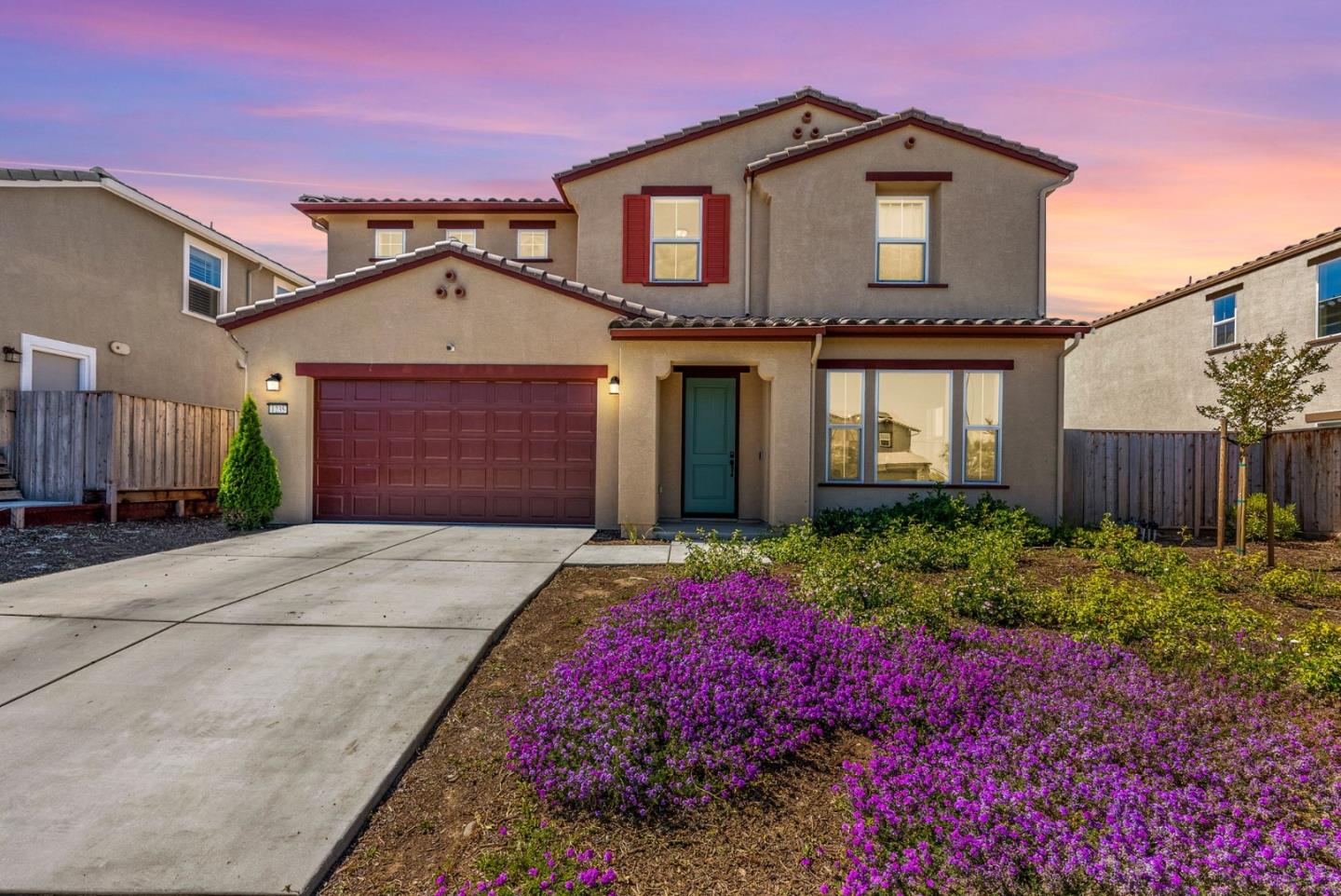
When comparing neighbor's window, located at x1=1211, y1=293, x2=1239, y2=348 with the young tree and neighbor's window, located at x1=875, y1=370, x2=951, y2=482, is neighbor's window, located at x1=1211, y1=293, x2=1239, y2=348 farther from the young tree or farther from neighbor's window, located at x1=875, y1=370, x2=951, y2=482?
neighbor's window, located at x1=875, y1=370, x2=951, y2=482

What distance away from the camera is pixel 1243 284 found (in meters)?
15.1

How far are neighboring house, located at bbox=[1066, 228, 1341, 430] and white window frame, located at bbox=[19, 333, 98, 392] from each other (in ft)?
69.0

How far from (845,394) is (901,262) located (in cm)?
284

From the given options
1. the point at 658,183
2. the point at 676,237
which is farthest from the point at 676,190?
the point at 676,237

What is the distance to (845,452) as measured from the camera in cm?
1086

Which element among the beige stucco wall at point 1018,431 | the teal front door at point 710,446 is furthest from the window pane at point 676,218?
the beige stucco wall at point 1018,431

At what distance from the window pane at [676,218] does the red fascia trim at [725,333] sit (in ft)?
9.76

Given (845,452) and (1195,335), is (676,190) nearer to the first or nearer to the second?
(845,452)

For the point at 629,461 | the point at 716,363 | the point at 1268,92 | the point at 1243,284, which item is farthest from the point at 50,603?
the point at 1243,284

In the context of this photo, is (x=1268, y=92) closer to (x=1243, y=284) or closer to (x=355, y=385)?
(x=1243, y=284)

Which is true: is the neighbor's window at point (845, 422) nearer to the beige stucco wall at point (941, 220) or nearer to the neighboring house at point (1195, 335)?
the beige stucco wall at point (941, 220)

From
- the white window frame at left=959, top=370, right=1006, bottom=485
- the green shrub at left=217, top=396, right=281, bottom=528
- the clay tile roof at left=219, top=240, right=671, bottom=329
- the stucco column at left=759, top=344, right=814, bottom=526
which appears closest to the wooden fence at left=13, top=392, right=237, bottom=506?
the green shrub at left=217, top=396, right=281, bottom=528

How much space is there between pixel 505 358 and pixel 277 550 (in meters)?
4.30

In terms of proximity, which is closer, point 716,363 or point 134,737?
point 134,737
